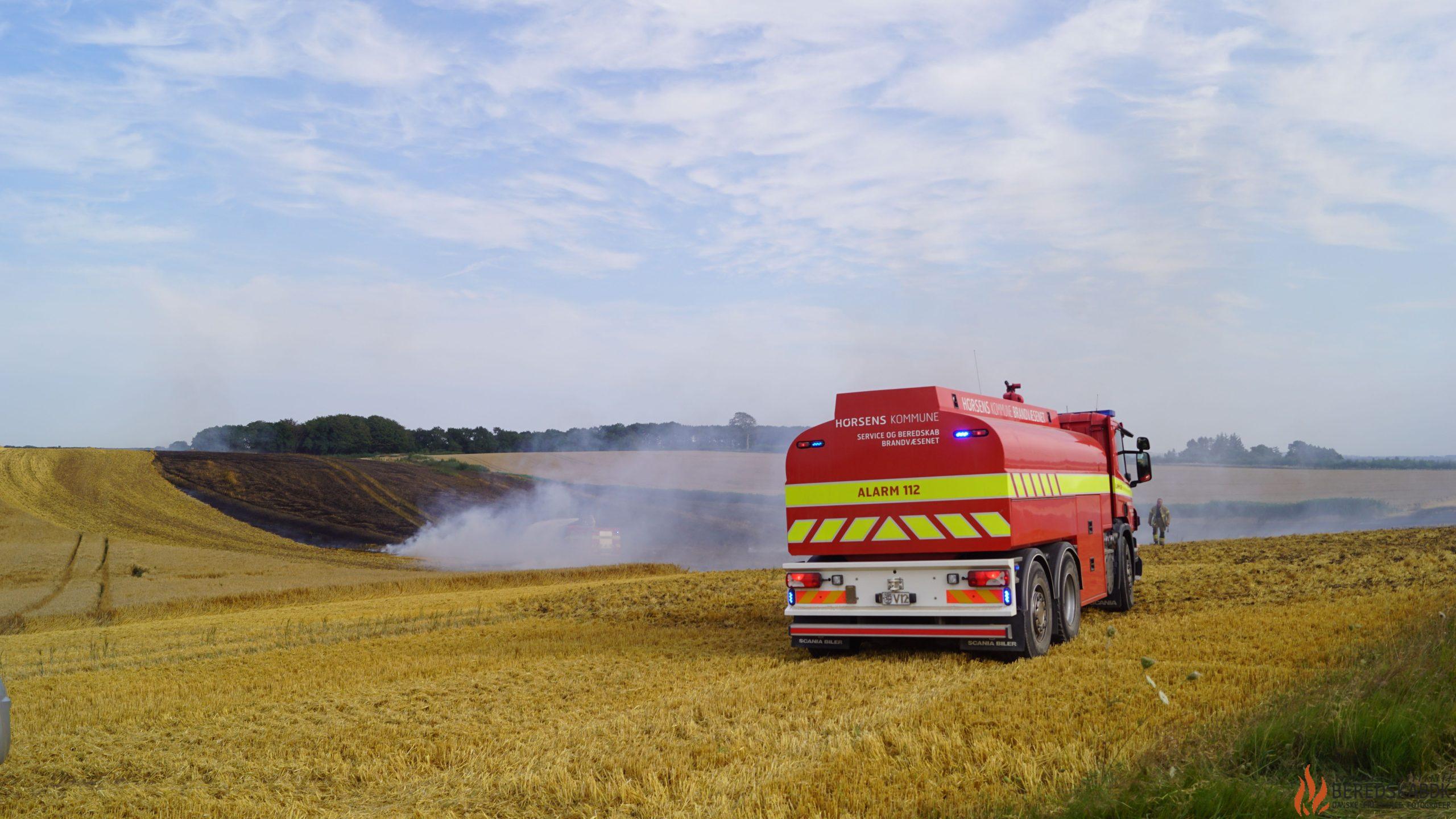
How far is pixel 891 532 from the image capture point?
1125cm

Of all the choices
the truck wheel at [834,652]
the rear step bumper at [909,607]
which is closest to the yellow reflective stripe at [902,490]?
the rear step bumper at [909,607]

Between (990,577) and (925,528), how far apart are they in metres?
0.88

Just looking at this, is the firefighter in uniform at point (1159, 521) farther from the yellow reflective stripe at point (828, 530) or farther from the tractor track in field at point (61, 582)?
the tractor track in field at point (61, 582)

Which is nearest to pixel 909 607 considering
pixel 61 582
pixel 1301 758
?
pixel 1301 758

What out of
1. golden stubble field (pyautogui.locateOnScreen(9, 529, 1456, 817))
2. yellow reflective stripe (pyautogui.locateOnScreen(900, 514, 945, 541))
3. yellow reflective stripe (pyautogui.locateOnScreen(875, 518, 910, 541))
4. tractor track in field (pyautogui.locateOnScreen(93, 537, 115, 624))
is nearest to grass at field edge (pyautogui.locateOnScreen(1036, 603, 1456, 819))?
golden stubble field (pyautogui.locateOnScreen(9, 529, 1456, 817))

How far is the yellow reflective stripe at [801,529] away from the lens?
11.7 m

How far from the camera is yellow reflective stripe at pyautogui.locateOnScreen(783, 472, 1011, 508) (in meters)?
10.8

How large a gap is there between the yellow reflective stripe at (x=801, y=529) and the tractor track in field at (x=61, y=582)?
61.2 ft

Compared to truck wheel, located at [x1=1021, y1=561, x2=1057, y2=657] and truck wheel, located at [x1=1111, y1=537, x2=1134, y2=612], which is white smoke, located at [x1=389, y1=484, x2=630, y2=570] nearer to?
truck wheel, located at [x1=1111, y1=537, x2=1134, y2=612]

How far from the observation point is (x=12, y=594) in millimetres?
24328

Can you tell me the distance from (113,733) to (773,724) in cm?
589

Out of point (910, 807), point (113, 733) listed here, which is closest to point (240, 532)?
point (113, 733)

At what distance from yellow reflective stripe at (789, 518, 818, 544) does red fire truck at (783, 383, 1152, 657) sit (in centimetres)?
1

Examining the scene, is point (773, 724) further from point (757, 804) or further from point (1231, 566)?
point (1231, 566)
